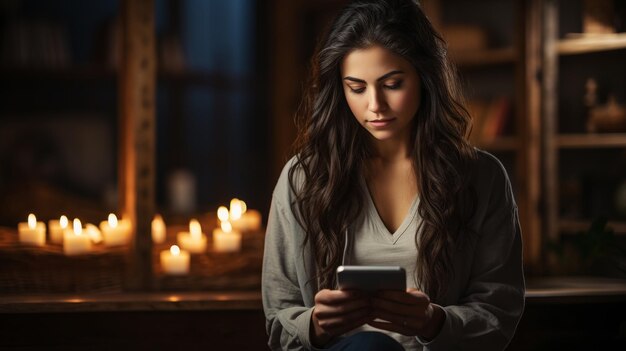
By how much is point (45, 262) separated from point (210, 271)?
491 millimetres

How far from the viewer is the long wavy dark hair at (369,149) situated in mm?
1783

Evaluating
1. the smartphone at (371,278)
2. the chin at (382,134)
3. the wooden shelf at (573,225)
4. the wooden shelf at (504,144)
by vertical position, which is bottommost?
the wooden shelf at (573,225)

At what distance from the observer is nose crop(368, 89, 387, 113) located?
1748mm

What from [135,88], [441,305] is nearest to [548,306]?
[441,305]

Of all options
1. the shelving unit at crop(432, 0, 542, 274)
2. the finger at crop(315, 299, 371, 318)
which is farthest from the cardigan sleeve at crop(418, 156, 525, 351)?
the shelving unit at crop(432, 0, 542, 274)

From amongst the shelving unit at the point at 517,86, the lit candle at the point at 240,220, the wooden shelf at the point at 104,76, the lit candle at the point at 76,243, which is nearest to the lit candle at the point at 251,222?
the lit candle at the point at 240,220

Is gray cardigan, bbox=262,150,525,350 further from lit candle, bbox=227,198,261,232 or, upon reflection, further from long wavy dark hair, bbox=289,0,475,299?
lit candle, bbox=227,198,261,232

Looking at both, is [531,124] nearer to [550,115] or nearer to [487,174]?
[550,115]

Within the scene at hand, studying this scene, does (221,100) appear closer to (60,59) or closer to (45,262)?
(60,59)

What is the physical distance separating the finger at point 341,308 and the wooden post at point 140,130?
103 cm

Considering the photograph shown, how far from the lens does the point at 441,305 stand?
1.83m

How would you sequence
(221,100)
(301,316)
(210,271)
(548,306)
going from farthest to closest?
1. (221,100)
2. (210,271)
3. (548,306)
4. (301,316)

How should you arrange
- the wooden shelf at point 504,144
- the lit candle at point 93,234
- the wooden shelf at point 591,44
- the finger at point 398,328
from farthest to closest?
the wooden shelf at point 504,144 → the wooden shelf at point 591,44 → the lit candle at point 93,234 → the finger at point 398,328

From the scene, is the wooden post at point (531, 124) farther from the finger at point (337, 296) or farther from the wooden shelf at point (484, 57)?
the finger at point (337, 296)
